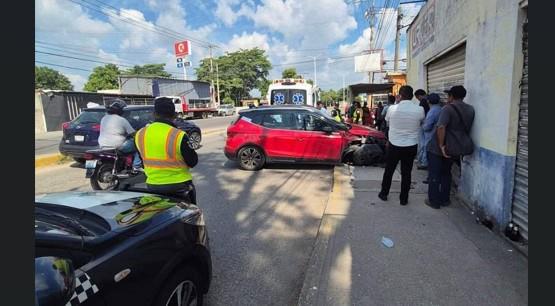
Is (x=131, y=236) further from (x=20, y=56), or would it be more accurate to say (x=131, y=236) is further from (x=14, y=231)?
(x=20, y=56)

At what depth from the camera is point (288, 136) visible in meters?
8.13

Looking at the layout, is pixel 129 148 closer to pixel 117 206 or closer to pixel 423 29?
pixel 117 206

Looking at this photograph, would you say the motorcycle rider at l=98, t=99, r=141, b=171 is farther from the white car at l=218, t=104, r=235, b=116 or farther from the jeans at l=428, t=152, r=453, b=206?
the white car at l=218, t=104, r=235, b=116

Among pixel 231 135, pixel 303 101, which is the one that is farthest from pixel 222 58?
pixel 231 135

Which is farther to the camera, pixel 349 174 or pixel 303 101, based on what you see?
pixel 303 101

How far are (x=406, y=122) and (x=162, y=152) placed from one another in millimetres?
3597

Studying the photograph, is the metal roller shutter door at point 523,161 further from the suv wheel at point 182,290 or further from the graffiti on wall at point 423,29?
the graffiti on wall at point 423,29

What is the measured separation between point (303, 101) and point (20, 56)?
13.3 m

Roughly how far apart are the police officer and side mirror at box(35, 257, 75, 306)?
1.82 metres

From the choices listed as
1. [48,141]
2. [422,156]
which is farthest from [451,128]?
[48,141]

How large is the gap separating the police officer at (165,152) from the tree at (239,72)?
60.3 metres

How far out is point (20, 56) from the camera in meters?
1.05

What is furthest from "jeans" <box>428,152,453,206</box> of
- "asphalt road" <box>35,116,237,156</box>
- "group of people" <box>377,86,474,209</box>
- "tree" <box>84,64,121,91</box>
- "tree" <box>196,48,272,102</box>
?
"tree" <box>84,64,121,91</box>

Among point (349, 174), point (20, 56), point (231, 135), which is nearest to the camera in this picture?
point (20, 56)
